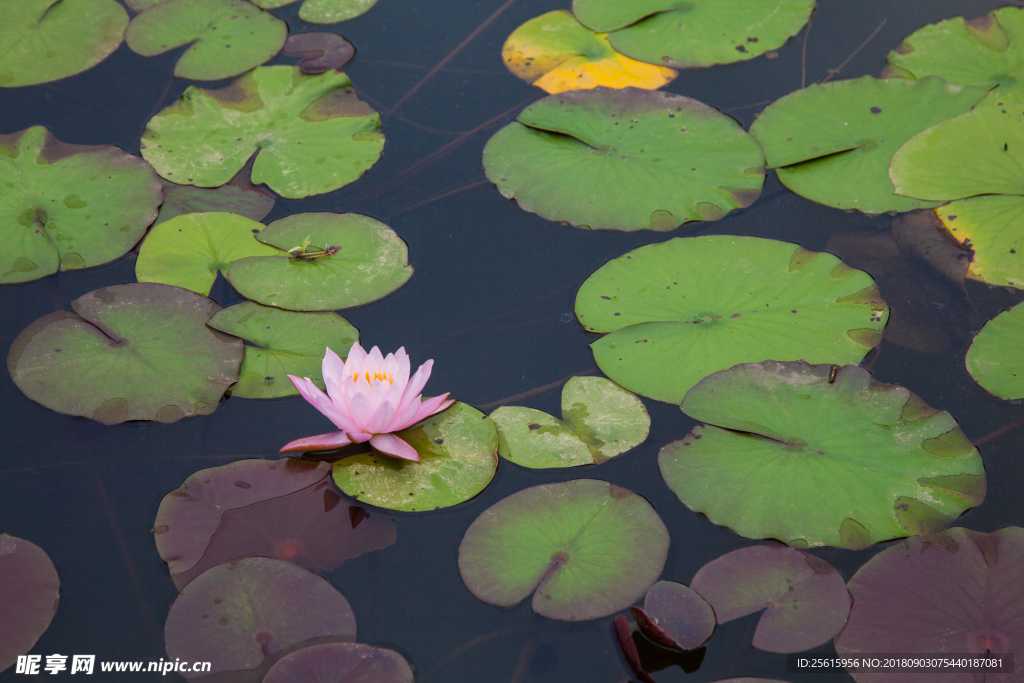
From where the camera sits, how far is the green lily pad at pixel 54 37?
3.17 m

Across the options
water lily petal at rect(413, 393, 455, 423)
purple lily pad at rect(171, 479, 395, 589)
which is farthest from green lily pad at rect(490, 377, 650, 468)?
purple lily pad at rect(171, 479, 395, 589)

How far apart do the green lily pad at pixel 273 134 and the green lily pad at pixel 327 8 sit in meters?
0.46

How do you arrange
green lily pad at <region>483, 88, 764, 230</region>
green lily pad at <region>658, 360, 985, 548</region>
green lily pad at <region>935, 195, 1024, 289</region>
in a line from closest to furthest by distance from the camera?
1. green lily pad at <region>658, 360, 985, 548</region>
2. green lily pad at <region>935, 195, 1024, 289</region>
3. green lily pad at <region>483, 88, 764, 230</region>

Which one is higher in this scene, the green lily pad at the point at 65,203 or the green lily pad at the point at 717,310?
the green lily pad at the point at 65,203

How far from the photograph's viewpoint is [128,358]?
2.15 metres

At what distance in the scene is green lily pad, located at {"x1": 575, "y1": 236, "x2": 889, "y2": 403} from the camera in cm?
214

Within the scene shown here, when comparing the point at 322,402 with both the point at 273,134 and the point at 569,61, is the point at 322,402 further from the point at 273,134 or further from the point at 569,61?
the point at 569,61

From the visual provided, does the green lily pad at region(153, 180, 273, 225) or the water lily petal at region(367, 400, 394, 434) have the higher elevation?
the green lily pad at region(153, 180, 273, 225)

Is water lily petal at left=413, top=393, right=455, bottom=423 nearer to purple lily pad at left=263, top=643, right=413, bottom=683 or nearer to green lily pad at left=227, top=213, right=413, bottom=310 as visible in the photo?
green lily pad at left=227, top=213, right=413, bottom=310

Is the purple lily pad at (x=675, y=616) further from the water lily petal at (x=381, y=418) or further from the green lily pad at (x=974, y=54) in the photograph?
the green lily pad at (x=974, y=54)

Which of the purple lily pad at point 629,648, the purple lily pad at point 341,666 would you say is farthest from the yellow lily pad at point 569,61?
the purple lily pad at point 341,666

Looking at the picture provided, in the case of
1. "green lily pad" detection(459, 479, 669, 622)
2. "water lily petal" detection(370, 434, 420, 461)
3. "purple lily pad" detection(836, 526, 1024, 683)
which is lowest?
"purple lily pad" detection(836, 526, 1024, 683)

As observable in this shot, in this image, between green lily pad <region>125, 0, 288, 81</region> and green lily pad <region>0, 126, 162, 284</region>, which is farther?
green lily pad <region>125, 0, 288, 81</region>

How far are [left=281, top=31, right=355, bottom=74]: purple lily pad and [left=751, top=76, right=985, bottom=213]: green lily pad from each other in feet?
6.21
